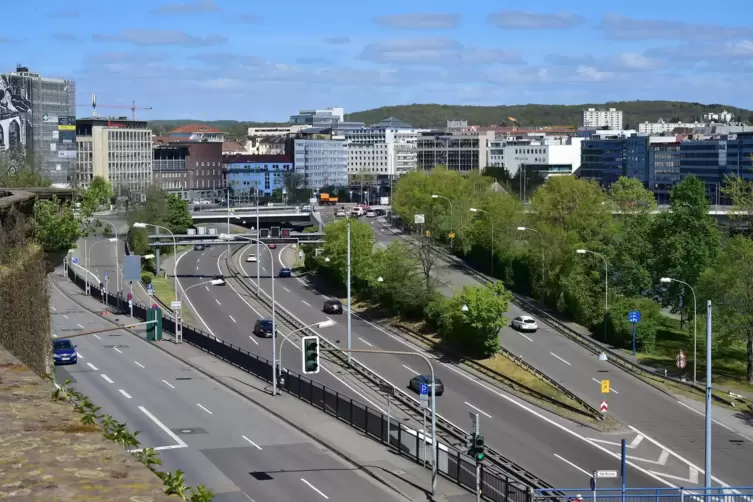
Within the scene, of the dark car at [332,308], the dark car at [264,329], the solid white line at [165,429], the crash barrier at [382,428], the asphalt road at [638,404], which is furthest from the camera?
the dark car at [332,308]

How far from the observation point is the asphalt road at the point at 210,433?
102 feet

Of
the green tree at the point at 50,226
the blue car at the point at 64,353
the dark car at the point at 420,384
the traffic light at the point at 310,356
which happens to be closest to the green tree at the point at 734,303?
the dark car at the point at 420,384

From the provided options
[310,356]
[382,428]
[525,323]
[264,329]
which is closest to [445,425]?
[382,428]

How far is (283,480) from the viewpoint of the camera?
3188cm

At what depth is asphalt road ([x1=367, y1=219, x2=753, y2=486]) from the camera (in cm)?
4059

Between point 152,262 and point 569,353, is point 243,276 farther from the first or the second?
point 569,353

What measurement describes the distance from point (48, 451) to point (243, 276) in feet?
277

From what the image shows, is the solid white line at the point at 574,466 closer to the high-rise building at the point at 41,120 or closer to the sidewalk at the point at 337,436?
the sidewalk at the point at 337,436

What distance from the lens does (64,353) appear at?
167 ft

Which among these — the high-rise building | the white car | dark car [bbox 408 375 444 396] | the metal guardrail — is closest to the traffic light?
the metal guardrail

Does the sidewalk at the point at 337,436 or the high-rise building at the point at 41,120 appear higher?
the high-rise building at the point at 41,120

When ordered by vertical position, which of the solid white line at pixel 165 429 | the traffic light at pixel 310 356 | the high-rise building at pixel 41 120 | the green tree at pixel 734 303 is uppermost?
the high-rise building at pixel 41 120

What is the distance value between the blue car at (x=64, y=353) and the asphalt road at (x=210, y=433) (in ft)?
1.47

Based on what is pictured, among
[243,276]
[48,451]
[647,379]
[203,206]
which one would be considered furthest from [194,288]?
[203,206]
